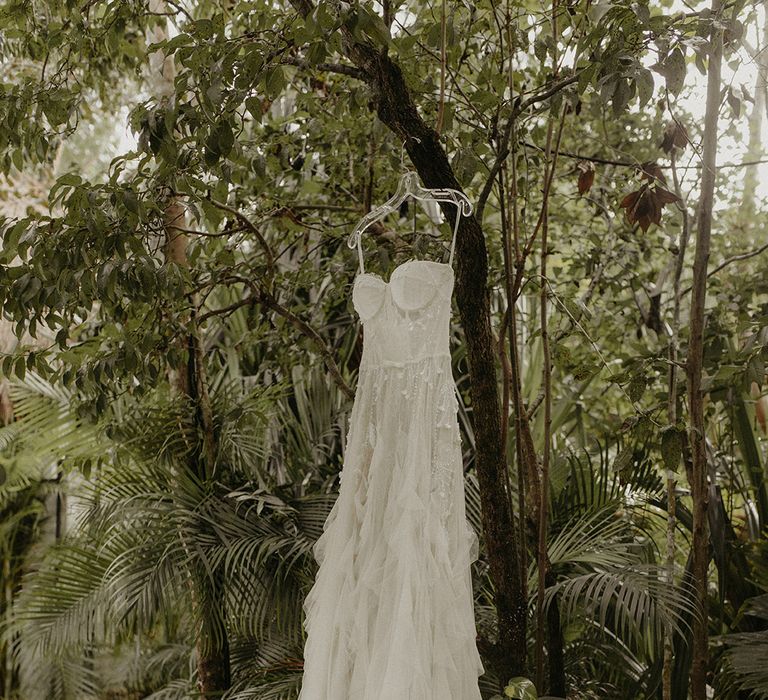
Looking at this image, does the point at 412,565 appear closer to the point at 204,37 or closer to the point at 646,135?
the point at 204,37

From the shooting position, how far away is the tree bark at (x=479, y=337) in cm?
171

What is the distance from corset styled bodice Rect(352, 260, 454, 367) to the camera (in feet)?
5.29

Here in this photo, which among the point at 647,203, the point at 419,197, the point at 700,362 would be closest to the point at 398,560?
the point at 419,197

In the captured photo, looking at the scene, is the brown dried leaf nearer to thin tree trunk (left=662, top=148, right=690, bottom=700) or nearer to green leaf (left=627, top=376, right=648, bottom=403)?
thin tree trunk (left=662, top=148, right=690, bottom=700)

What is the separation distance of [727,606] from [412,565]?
4.79 feet

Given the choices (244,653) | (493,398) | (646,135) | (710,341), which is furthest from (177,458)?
(646,135)

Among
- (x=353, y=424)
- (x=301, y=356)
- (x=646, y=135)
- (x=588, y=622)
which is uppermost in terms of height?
(x=646, y=135)

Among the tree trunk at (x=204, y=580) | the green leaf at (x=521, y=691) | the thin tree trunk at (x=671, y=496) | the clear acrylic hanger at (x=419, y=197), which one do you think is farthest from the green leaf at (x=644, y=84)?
the tree trunk at (x=204, y=580)

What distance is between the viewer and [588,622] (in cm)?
250

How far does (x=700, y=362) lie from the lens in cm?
189

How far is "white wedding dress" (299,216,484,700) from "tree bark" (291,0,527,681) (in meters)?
0.17

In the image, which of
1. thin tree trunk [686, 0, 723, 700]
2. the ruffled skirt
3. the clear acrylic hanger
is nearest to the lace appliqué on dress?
the ruffled skirt

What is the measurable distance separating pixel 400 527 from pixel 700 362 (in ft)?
2.71

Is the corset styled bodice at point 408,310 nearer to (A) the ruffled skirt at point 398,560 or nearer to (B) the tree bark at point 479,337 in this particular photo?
(A) the ruffled skirt at point 398,560
